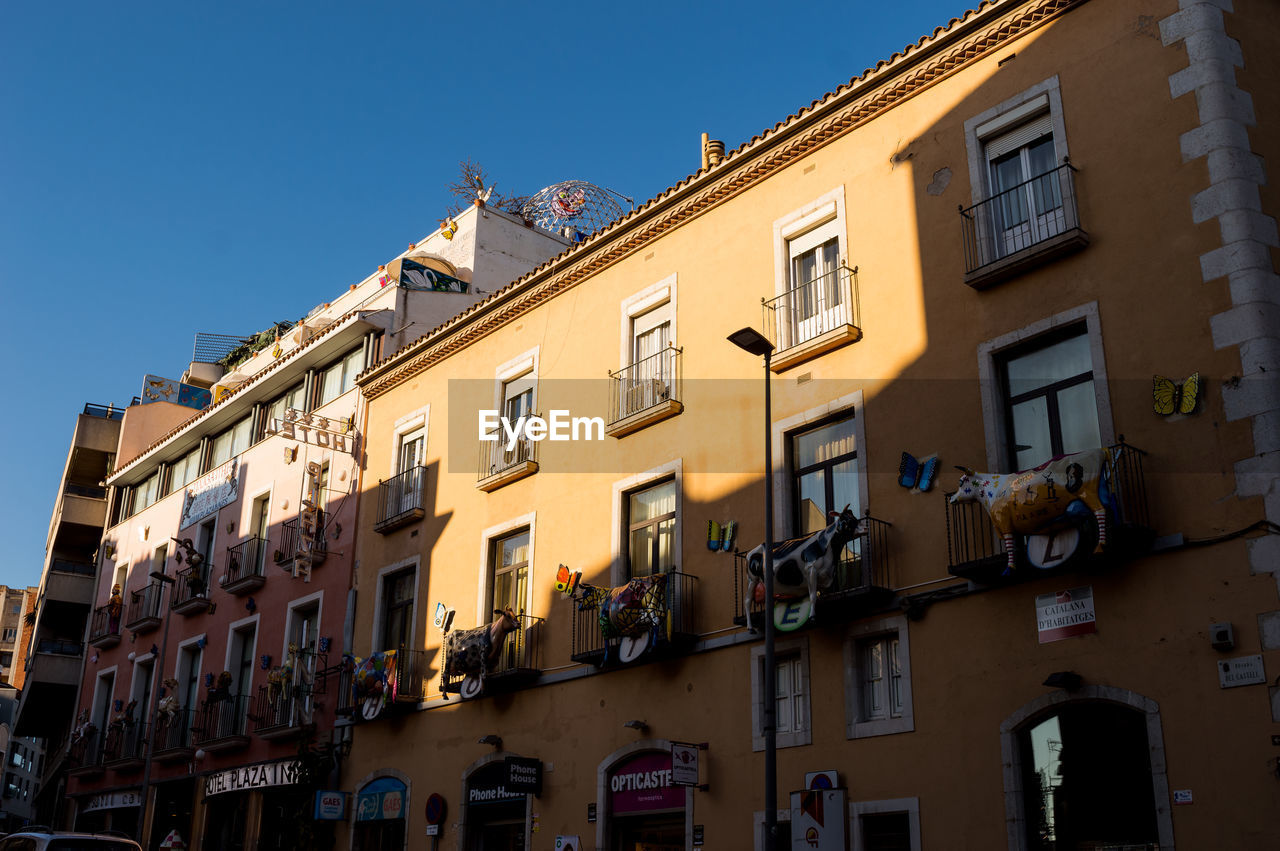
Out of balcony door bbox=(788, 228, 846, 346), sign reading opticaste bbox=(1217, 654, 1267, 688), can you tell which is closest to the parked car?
balcony door bbox=(788, 228, 846, 346)

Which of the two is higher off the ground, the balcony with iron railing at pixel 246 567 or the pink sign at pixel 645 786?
the balcony with iron railing at pixel 246 567

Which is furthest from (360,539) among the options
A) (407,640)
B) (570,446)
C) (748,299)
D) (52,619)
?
(52,619)

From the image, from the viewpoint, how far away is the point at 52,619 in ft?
152

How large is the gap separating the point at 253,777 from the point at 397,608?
5.96 m

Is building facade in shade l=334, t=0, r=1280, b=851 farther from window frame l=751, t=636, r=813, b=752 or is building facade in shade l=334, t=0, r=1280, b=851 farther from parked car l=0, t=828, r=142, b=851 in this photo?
parked car l=0, t=828, r=142, b=851

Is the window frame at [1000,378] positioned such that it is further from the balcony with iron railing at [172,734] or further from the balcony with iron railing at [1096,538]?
the balcony with iron railing at [172,734]

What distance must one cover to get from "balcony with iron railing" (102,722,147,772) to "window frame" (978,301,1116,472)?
27.5 metres

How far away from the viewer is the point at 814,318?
1898cm

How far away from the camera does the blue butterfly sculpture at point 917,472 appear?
16.2 m

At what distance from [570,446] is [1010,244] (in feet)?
31.1

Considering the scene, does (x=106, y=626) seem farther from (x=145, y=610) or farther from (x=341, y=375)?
(x=341, y=375)

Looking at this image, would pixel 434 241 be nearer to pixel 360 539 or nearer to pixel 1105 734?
pixel 360 539

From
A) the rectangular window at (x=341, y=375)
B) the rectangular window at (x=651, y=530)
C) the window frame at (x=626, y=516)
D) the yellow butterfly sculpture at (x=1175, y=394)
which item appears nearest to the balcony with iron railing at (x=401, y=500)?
the rectangular window at (x=341, y=375)

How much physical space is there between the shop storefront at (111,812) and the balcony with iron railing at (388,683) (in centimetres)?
1222
